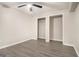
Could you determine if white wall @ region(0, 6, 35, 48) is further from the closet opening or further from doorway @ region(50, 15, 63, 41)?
doorway @ region(50, 15, 63, 41)

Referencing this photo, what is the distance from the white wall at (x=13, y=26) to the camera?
12.9ft

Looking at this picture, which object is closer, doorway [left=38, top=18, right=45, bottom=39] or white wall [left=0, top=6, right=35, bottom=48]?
white wall [left=0, top=6, right=35, bottom=48]

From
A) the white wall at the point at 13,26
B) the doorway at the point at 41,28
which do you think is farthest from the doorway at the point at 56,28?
the white wall at the point at 13,26

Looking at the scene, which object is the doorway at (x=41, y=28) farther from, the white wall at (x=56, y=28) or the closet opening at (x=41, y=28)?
the white wall at (x=56, y=28)

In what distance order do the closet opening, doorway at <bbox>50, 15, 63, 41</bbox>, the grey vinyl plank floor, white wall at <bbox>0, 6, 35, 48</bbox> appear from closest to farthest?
the grey vinyl plank floor → white wall at <bbox>0, 6, 35, 48</bbox> → doorway at <bbox>50, 15, 63, 41</bbox> → the closet opening

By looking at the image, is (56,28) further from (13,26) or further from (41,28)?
(13,26)

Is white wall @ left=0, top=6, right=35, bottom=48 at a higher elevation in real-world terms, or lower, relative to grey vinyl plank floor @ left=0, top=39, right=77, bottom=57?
higher

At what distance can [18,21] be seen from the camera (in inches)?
195

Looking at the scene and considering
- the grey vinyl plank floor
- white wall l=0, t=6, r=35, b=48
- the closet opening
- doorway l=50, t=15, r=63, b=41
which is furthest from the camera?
the closet opening

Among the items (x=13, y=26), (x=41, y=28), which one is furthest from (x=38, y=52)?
(x=41, y=28)

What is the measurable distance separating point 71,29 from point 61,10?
1.31m

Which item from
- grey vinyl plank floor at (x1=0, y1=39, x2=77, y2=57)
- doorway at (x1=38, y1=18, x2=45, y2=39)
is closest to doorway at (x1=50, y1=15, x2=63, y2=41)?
doorway at (x1=38, y1=18, x2=45, y2=39)

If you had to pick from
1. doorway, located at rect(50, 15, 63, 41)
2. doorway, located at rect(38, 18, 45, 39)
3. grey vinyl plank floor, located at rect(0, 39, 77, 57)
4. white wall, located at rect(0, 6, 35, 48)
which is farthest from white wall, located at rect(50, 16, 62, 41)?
grey vinyl plank floor, located at rect(0, 39, 77, 57)

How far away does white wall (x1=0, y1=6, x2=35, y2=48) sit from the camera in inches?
155
